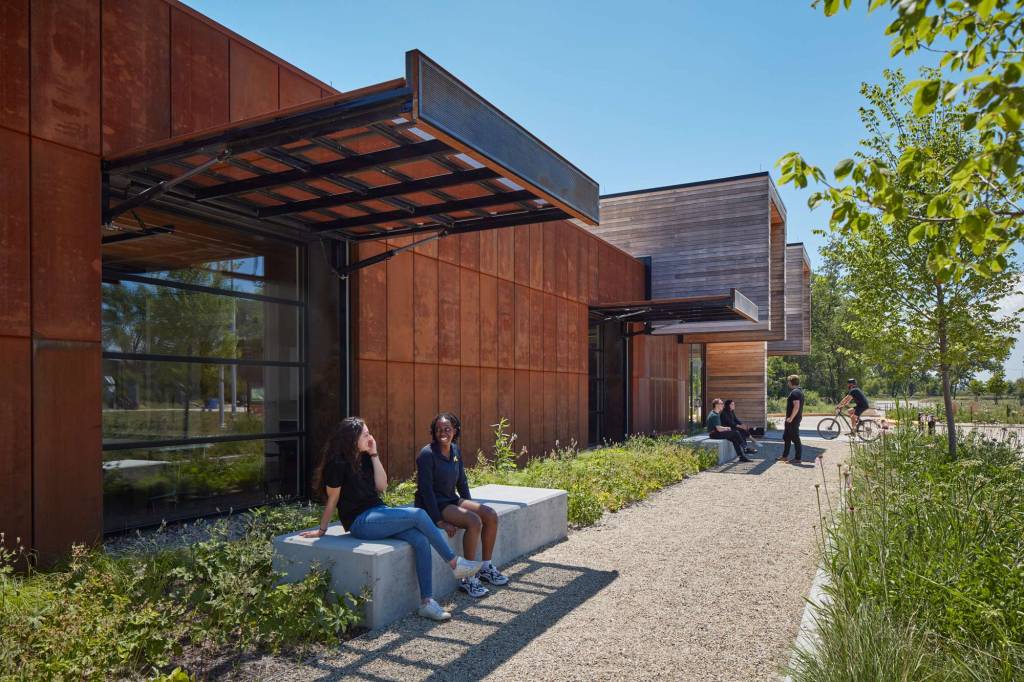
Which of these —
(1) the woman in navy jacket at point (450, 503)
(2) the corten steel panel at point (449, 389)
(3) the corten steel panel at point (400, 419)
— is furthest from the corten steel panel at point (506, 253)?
(1) the woman in navy jacket at point (450, 503)

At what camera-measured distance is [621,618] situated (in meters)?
5.46

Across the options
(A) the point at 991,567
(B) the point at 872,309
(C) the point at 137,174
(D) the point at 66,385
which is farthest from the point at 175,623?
(B) the point at 872,309

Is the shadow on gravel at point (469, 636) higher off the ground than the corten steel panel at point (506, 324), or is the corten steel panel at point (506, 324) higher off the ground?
the corten steel panel at point (506, 324)

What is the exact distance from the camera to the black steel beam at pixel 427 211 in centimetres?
746

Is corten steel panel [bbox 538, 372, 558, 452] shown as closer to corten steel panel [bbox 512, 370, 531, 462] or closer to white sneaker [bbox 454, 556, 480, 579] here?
corten steel panel [bbox 512, 370, 531, 462]

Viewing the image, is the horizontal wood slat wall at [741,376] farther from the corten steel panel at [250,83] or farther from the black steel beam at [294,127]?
the black steel beam at [294,127]

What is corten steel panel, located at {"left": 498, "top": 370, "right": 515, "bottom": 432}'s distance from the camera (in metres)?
13.2

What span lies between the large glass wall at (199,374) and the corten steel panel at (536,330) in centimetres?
575

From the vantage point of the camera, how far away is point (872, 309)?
39.6 ft

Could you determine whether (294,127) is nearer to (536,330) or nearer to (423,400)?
(423,400)

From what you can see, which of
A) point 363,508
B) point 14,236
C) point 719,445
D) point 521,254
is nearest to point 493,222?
point 363,508

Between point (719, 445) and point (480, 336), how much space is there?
261 inches

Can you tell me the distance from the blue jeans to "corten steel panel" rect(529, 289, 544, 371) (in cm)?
886

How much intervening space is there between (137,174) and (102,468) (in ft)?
9.26
